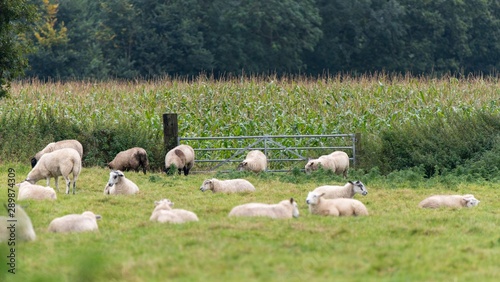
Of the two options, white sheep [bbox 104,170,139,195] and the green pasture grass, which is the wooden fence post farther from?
the green pasture grass

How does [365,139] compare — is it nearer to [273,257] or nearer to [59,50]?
[273,257]

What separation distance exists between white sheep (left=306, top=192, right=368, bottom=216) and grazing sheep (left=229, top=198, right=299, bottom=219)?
1.51 feet

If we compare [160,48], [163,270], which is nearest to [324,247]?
[163,270]

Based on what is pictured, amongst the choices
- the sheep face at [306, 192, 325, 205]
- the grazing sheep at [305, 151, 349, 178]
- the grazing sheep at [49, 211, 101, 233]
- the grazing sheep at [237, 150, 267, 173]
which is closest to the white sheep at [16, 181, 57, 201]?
the grazing sheep at [49, 211, 101, 233]

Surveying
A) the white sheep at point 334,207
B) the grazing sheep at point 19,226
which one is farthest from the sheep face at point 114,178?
the grazing sheep at point 19,226

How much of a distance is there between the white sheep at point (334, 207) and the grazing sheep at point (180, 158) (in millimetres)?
9359

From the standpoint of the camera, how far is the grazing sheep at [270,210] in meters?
12.7

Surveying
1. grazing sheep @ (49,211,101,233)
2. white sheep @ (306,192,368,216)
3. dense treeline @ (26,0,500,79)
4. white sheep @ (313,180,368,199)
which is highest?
grazing sheep @ (49,211,101,233)

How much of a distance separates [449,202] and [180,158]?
9.16 meters

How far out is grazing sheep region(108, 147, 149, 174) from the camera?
22.9 meters

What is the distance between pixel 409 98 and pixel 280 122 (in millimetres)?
6087

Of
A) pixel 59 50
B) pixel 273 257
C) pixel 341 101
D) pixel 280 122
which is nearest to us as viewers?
pixel 273 257

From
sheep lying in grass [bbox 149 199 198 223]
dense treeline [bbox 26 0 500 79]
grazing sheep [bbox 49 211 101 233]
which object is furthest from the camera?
dense treeline [bbox 26 0 500 79]

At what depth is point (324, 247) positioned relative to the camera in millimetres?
10148
